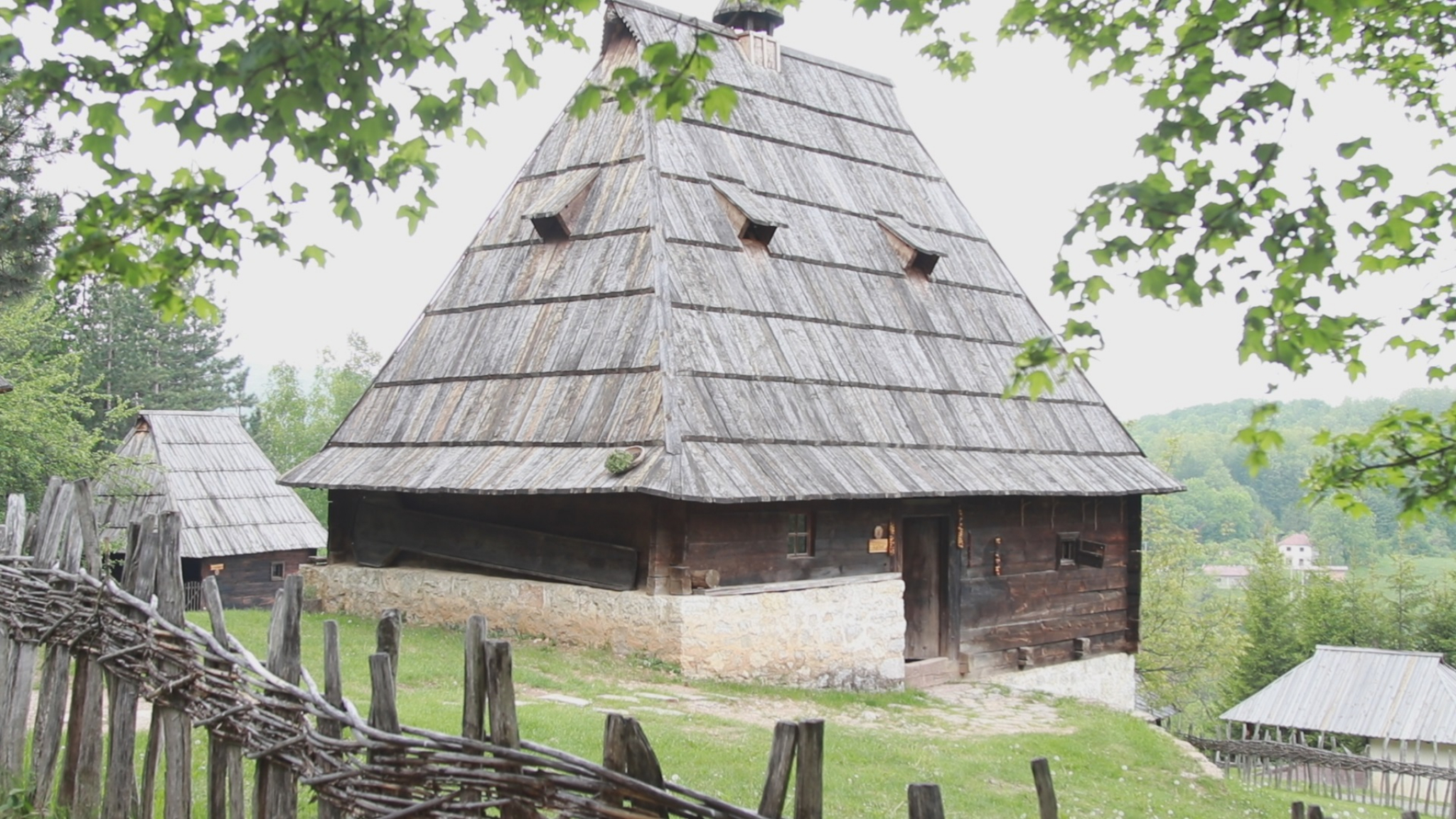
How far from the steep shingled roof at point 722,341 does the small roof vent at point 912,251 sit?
0.05m

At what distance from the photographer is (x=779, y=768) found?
325 centimetres

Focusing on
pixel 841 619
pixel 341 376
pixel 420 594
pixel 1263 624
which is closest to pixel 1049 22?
pixel 841 619

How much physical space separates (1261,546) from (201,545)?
3255cm

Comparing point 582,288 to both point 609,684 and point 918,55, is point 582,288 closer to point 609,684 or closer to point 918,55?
point 609,684

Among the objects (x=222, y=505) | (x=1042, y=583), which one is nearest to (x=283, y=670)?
(x=1042, y=583)

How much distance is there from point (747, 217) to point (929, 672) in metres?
5.48

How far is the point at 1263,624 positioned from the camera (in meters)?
38.9

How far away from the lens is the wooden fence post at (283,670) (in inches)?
175

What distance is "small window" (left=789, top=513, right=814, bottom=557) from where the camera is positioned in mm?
12609

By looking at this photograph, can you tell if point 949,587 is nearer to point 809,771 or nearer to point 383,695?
point 383,695

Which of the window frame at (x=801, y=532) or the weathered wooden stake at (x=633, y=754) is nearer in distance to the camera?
the weathered wooden stake at (x=633, y=754)

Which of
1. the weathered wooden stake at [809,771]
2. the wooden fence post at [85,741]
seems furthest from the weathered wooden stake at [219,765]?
the weathered wooden stake at [809,771]

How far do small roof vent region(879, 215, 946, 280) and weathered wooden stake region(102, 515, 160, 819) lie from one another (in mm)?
12074

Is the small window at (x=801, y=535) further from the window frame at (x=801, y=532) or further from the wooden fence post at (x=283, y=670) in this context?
the wooden fence post at (x=283, y=670)
